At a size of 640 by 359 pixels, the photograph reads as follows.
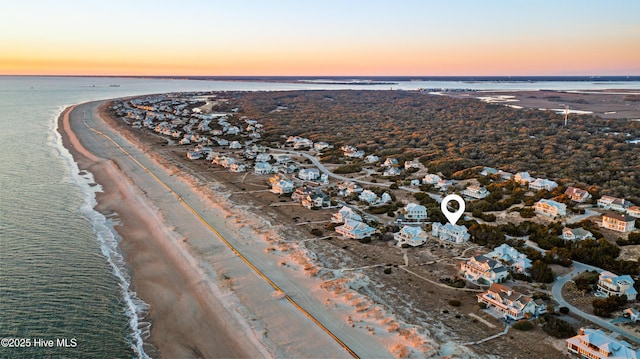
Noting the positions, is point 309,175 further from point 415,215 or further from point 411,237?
point 411,237

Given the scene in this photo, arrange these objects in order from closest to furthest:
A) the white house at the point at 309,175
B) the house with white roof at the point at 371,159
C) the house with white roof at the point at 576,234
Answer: the house with white roof at the point at 576,234 < the white house at the point at 309,175 < the house with white roof at the point at 371,159

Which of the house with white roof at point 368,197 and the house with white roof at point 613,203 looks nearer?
the house with white roof at point 613,203

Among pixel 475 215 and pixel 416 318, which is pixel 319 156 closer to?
pixel 475 215

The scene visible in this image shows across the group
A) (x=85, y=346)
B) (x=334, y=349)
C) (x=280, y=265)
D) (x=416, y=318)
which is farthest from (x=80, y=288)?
(x=416, y=318)

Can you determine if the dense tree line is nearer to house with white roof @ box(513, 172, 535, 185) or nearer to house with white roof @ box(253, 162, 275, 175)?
house with white roof @ box(513, 172, 535, 185)

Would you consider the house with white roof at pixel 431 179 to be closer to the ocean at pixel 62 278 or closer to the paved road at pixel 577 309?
the paved road at pixel 577 309

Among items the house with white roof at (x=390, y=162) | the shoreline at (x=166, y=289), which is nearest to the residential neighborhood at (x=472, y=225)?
the house with white roof at (x=390, y=162)

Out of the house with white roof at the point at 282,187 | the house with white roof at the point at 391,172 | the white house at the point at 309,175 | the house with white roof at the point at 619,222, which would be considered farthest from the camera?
the house with white roof at the point at 391,172

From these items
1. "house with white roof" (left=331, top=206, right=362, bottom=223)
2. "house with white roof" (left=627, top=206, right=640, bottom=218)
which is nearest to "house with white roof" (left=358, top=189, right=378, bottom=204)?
"house with white roof" (left=331, top=206, right=362, bottom=223)
